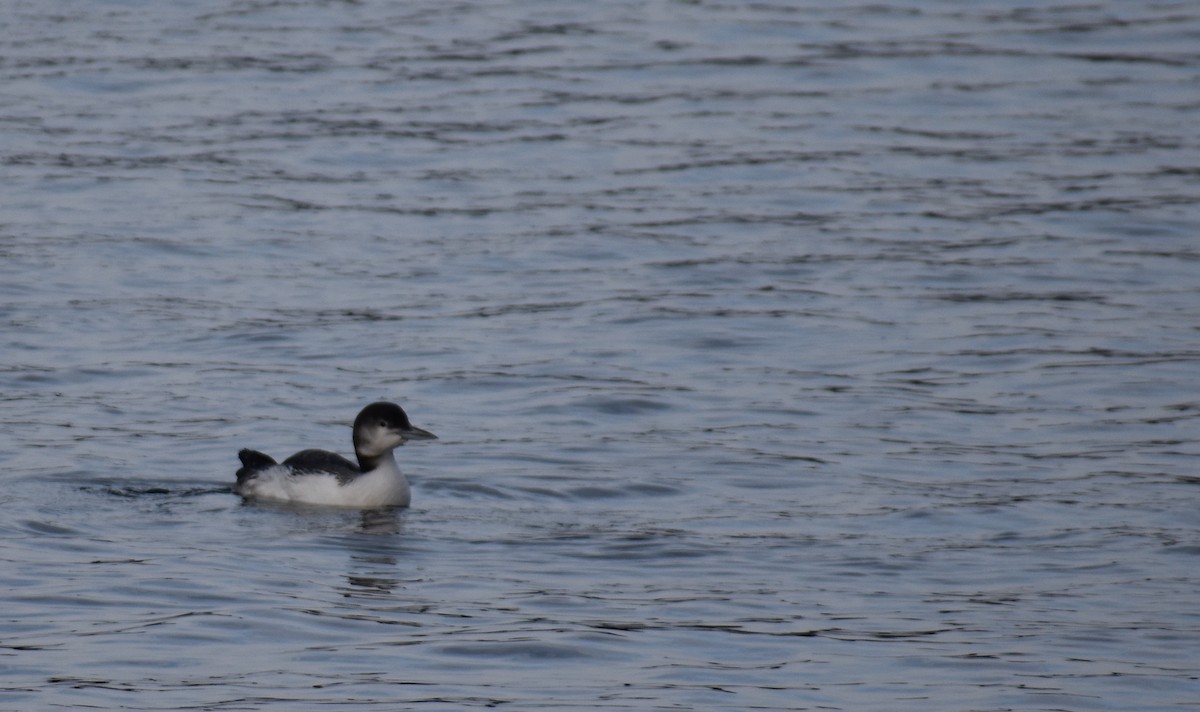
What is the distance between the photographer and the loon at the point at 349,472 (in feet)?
45.4

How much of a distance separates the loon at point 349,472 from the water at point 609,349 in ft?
0.75

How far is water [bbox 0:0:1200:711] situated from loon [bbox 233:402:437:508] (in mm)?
229

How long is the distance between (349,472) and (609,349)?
4445 millimetres

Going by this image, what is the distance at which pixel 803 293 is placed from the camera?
19.8 meters

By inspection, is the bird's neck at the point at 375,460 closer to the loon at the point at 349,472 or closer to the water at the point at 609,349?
the loon at the point at 349,472

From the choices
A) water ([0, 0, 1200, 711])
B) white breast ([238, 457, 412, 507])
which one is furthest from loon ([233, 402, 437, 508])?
water ([0, 0, 1200, 711])

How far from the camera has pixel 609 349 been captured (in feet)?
59.5

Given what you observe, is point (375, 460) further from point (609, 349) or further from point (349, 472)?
point (609, 349)

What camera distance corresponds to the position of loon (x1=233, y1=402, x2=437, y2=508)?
544 inches

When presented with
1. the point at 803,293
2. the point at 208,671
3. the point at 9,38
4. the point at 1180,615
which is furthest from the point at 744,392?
the point at 9,38

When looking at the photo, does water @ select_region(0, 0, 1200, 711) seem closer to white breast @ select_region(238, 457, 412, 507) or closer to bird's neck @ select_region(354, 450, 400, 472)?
white breast @ select_region(238, 457, 412, 507)

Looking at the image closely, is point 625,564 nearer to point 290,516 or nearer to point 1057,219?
point 290,516

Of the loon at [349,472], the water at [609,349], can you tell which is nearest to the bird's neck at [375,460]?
the loon at [349,472]

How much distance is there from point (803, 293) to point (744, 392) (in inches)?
127
